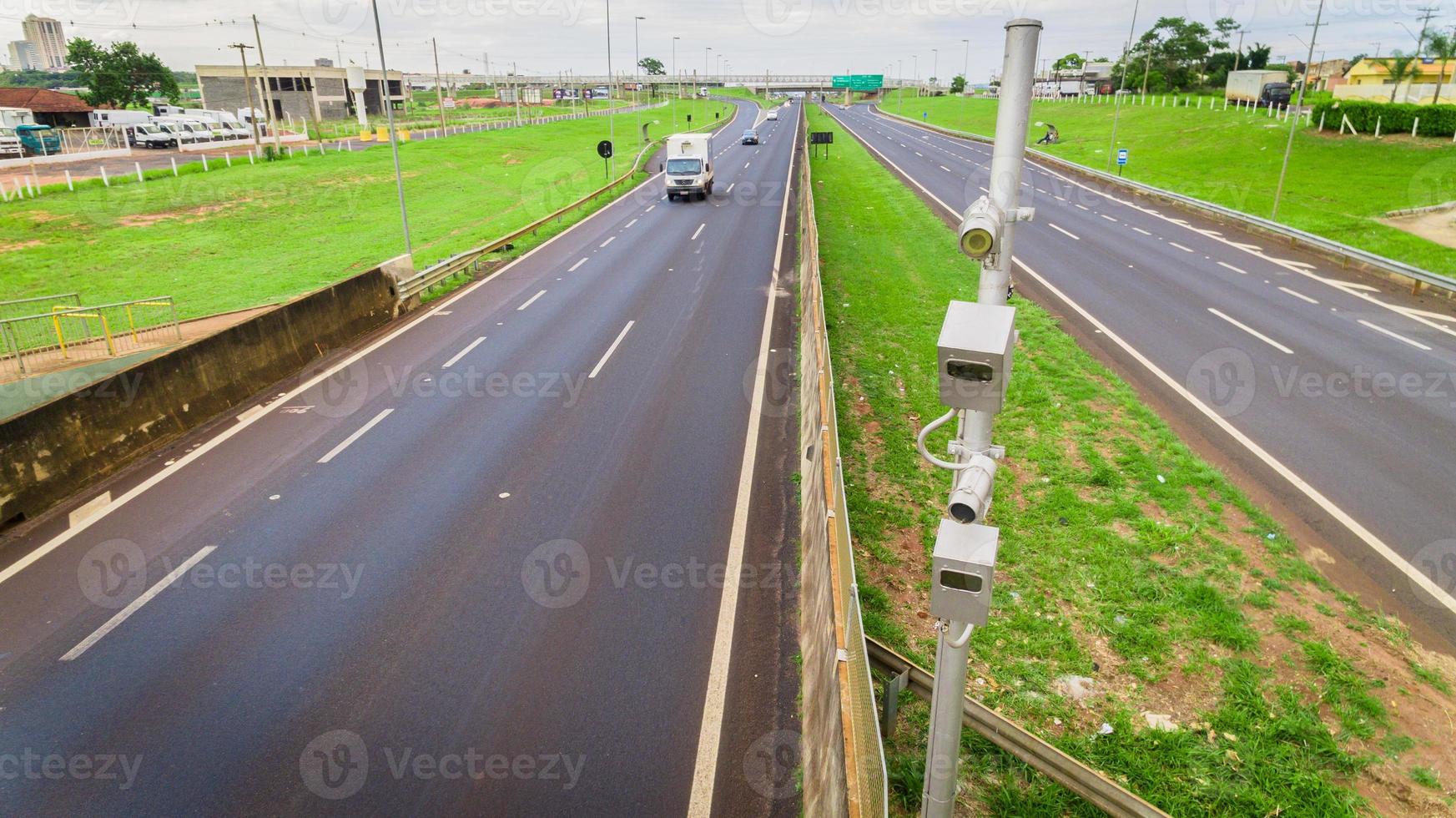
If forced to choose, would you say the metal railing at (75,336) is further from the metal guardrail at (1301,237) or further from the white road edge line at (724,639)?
Answer: the metal guardrail at (1301,237)

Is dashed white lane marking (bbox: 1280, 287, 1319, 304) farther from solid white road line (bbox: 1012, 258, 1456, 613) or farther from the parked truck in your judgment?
the parked truck

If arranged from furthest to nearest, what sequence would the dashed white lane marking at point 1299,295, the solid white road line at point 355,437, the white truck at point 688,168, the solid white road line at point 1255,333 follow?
the white truck at point 688,168 < the dashed white lane marking at point 1299,295 < the solid white road line at point 1255,333 < the solid white road line at point 355,437

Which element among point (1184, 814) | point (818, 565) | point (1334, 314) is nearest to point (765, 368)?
point (818, 565)

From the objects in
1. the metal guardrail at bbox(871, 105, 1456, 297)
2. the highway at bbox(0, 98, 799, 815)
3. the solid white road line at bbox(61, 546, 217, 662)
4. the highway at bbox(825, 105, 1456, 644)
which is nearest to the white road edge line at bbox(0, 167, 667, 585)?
the highway at bbox(0, 98, 799, 815)

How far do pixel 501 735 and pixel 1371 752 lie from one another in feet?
24.5

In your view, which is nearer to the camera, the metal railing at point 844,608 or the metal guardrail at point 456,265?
the metal railing at point 844,608

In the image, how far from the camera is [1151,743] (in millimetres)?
6879

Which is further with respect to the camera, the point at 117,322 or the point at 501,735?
the point at 117,322

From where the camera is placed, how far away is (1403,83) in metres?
62.8

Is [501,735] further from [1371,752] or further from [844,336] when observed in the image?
[844,336]

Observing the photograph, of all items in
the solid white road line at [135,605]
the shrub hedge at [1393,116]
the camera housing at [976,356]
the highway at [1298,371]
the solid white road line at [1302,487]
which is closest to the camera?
the camera housing at [976,356]

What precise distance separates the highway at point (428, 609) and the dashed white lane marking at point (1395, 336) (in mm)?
13934

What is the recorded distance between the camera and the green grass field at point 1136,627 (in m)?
6.57

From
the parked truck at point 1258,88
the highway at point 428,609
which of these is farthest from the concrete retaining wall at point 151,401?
the parked truck at point 1258,88
